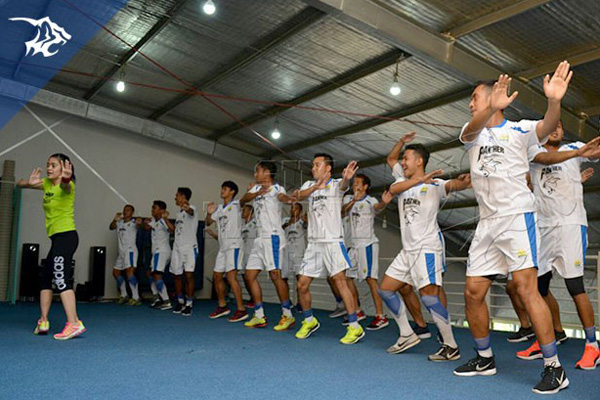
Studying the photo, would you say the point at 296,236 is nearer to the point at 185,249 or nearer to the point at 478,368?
the point at 185,249

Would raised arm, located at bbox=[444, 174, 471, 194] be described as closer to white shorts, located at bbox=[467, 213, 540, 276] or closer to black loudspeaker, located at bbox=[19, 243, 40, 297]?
white shorts, located at bbox=[467, 213, 540, 276]

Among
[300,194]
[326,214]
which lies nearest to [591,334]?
[326,214]

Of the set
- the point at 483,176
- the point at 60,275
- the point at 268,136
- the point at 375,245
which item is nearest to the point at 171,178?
the point at 268,136

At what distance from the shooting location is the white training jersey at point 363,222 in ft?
20.8

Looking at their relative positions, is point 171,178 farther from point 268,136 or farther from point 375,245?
point 375,245

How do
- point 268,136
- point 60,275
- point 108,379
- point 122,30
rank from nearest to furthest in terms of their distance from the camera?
point 108,379, point 60,275, point 122,30, point 268,136

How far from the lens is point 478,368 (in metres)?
3.08

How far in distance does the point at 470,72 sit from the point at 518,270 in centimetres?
429

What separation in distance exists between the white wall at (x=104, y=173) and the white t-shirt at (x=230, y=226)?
5111mm

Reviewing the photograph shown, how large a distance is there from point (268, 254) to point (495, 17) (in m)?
3.56

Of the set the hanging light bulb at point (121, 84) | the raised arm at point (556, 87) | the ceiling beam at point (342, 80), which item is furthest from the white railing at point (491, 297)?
the raised arm at point (556, 87)

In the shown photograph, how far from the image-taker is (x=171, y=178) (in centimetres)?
1152

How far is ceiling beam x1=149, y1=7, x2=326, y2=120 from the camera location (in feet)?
21.5

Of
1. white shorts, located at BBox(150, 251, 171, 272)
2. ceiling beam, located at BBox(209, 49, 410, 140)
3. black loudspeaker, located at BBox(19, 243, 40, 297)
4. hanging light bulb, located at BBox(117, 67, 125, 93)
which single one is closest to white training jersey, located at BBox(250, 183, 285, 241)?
ceiling beam, located at BBox(209, 49, 410, 140)
